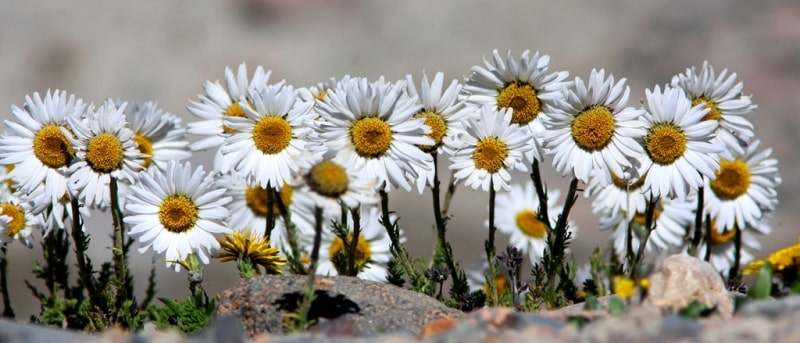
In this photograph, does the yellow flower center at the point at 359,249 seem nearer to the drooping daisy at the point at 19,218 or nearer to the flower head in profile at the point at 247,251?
the flower head in profile at the point at 247,251

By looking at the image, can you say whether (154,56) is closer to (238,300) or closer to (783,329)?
(238,300)

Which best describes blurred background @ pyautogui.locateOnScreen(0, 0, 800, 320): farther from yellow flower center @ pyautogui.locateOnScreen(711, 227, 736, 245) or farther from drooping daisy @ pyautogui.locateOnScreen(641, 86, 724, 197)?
drooping daisy @ pyautogui.locateOnScreen(641, 86, 724, 197)

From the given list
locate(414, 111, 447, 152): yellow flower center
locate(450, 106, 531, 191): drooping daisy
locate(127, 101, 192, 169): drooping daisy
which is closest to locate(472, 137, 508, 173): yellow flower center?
locate(450, 106, 531, 191): drooping daisy

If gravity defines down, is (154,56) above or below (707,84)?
above

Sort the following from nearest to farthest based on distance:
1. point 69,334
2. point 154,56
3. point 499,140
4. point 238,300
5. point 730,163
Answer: point 69,334, point 238,300, point 499,140, point 730,163, point 154,56

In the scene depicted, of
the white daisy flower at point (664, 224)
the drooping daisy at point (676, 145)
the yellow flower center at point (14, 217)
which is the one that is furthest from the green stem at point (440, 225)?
the yellow flower center at point (14, 217)

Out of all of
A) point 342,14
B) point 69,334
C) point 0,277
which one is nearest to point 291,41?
point 342,14
